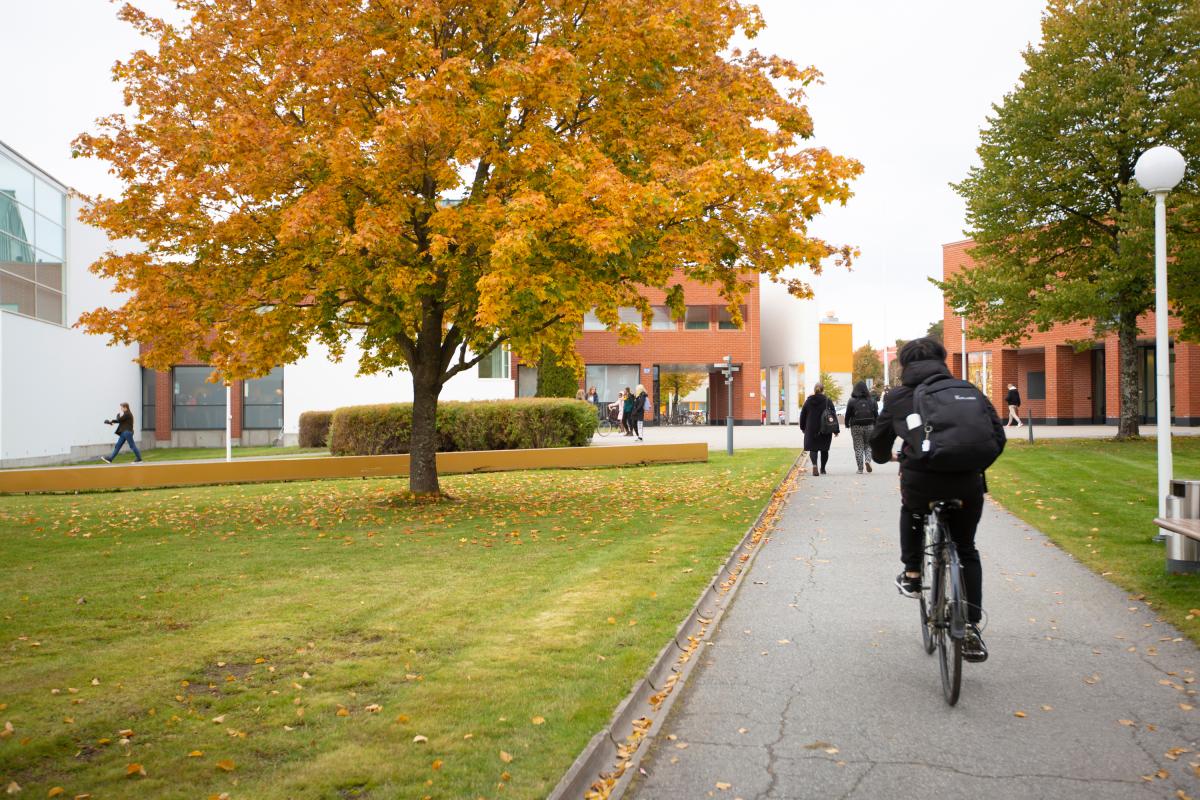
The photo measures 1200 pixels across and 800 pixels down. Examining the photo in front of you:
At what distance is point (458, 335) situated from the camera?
13.5m

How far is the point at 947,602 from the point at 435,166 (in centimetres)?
847

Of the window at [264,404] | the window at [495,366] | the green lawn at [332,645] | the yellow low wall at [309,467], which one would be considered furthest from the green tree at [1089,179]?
the window at [264,404]

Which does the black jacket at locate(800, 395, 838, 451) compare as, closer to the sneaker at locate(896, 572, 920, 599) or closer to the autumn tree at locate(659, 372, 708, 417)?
the sneaker at locate(896, 572, 920, 599)

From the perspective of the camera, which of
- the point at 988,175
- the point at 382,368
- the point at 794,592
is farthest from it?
the point at 988,175

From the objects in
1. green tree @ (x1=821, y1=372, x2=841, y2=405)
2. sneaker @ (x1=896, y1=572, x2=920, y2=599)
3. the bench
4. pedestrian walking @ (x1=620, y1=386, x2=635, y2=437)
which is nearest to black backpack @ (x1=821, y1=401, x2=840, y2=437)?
the bench

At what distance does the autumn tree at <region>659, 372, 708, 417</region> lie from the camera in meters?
54.1

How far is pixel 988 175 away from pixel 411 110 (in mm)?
19041

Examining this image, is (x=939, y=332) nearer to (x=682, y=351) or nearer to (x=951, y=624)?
(x=682, y=351)

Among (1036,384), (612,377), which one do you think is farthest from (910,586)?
(1036,384)

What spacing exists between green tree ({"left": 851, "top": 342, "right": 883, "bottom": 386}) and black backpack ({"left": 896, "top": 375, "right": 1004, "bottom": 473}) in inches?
4121

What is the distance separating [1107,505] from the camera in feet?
40.5

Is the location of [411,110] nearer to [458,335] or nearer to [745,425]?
[458,335]

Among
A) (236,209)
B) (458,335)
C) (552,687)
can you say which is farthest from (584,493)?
(552,687)

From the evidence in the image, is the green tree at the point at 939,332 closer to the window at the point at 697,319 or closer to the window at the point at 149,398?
the window at the point at 697,319
